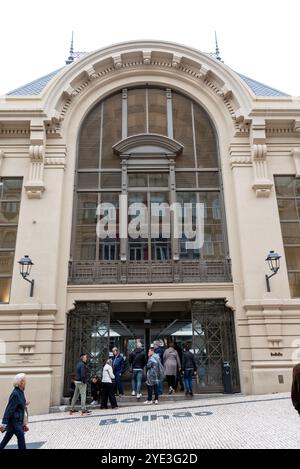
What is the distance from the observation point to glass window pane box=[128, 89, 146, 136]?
15.0m

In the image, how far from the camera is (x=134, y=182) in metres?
14.4

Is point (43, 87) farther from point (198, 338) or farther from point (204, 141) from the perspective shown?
point (198, 338)

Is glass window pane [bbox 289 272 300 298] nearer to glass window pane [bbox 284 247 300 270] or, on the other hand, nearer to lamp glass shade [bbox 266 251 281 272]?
glass window pane [bbox 284 247 300 270]

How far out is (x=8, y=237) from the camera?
1322 cm

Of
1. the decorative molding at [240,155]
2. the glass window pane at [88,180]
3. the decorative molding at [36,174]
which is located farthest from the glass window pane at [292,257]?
the decorative molding at [36,174]

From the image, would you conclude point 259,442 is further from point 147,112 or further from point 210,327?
point 147,112

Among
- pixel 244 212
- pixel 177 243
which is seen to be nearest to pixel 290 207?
pixel 244 212

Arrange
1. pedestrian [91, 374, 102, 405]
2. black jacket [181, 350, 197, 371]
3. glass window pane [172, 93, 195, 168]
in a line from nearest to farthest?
pedestrian [91, 374, 102, 405] < black jacket [181, 350, 197, 371] < glass window pane [172, 93, 195, 168]

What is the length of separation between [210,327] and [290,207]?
221 inches

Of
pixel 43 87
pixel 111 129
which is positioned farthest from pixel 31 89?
pixel 111 129

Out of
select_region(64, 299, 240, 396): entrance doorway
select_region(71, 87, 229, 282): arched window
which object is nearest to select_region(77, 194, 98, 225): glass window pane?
select_region(71, 87, 229, 282): arched window

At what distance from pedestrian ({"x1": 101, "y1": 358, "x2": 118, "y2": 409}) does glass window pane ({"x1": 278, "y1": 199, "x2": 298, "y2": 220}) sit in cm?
844

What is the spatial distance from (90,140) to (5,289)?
6.87 m

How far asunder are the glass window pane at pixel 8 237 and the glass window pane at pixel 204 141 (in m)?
7.77
